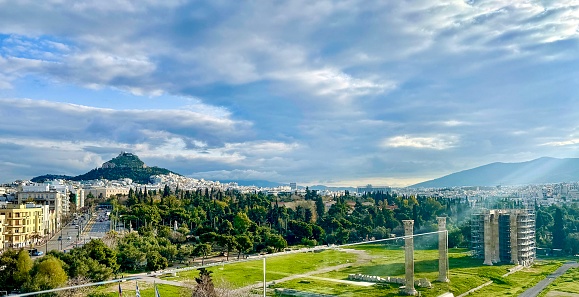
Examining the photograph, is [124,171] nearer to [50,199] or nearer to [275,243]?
[50,199]

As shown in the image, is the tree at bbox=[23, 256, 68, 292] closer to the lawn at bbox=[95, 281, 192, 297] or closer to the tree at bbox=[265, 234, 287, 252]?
the lawn at bbox=[95, 281, 192, 297]

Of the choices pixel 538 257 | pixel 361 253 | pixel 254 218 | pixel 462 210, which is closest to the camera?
pixel 361 253

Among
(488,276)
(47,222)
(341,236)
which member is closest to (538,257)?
(488,276)

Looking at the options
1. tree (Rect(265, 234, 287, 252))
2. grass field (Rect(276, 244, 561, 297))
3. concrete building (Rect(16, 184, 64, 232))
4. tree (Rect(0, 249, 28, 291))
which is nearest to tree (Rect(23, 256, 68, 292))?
tree (Rect(0, 249, 28, 291))

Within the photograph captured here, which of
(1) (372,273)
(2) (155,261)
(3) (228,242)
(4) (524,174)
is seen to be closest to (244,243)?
(3) (228,242)

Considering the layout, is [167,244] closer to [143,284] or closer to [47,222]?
[143,284]

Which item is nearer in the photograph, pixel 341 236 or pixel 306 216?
pixel 341 236

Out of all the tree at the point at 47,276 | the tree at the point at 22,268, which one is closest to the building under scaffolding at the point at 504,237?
the tree at the point at 47,276
